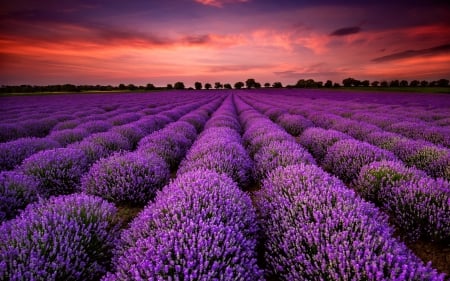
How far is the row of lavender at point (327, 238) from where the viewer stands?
65.1 inches

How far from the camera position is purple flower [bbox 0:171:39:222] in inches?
119

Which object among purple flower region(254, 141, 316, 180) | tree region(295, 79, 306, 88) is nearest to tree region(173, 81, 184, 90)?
tree region(295, 79, 306, 88)

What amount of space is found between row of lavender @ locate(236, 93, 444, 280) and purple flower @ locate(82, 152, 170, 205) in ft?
5.68

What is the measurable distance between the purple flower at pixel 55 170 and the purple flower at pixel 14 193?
1.14 feet

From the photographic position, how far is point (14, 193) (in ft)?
10.4

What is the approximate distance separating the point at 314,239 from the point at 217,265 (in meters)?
0.84

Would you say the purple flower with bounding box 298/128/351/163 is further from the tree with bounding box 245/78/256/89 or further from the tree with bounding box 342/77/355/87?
the tree with bounding box 245/78/256/89

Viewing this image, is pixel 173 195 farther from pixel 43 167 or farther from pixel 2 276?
pixel 43 167

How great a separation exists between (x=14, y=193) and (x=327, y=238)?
3.61 meters

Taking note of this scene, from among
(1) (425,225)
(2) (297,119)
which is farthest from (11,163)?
(2) (297,119)

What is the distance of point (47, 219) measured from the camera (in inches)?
87.4

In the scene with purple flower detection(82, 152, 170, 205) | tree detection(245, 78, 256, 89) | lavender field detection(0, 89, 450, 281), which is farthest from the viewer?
Answer: tree detection(245, 78, 256, 89)

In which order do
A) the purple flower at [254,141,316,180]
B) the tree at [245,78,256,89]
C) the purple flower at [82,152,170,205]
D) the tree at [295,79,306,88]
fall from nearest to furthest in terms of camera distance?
the purple flower at [82,152,170,205]
the purple flower at [254,141,316,180]
the tree at [295,79,306,88]
the tree at [245,78,256,89]

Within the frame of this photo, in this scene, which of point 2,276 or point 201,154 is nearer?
point 2,276
